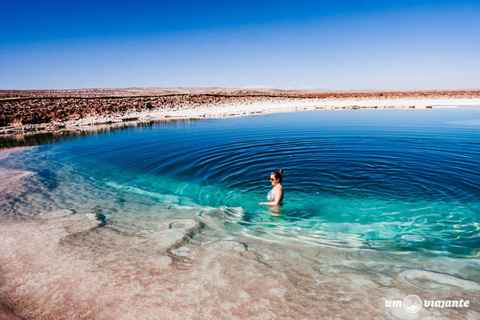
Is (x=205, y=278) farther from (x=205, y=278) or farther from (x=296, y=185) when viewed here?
(x=296, y=185)

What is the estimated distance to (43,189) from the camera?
8312mm

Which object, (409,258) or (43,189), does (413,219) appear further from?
(43,189)

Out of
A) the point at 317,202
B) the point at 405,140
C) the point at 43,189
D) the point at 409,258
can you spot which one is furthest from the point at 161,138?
the point at 409,258

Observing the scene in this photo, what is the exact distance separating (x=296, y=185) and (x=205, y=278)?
5.42 metres

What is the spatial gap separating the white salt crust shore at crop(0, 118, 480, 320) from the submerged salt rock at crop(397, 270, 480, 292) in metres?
0.01

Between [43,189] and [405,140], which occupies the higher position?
[405,140]

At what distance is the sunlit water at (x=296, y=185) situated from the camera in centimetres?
588

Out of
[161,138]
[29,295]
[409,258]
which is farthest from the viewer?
[161,138]

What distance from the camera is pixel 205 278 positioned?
12.8ft

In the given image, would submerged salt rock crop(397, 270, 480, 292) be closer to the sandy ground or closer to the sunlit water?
the sandy ground

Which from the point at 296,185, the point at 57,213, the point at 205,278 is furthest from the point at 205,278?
the point at 296,185

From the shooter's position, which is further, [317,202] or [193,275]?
[317,202]

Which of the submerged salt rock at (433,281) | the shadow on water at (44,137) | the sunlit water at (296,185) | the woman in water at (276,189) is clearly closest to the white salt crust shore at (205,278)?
the submerged salt rock at (433,281)

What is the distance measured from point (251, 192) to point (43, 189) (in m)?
6.40
